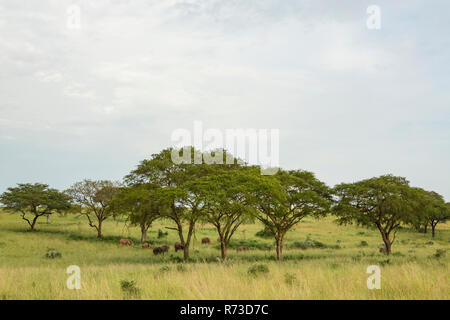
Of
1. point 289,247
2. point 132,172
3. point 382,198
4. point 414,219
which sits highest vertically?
point 132,172

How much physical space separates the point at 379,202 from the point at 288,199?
10.1 metres

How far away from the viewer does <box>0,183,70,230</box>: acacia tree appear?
5172cm

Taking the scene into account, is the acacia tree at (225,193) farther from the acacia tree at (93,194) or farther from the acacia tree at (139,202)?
the acacia tree at (93,194)

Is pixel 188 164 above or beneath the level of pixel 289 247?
above

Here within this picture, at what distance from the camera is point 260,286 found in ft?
28.8

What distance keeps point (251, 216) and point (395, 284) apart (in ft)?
59.2

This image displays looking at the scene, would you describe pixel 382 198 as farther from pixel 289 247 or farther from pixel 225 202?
pixel 225 202

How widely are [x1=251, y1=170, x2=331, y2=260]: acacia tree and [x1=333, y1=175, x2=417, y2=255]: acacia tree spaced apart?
2.46m

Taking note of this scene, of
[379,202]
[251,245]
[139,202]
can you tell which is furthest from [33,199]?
[379,202]

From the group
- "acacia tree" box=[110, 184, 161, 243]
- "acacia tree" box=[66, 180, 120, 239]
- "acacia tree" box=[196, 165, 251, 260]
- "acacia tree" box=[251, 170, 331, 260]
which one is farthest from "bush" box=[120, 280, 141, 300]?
"acacia tree" box=[66, 180, 120, 239]

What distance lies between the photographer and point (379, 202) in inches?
1329

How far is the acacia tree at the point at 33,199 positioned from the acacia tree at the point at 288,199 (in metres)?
37.4

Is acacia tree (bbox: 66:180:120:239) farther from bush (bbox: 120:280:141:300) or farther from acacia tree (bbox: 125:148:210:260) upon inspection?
bush (bbox: 120:280:141:300)

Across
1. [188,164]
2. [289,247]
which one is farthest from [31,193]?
[289,247]
